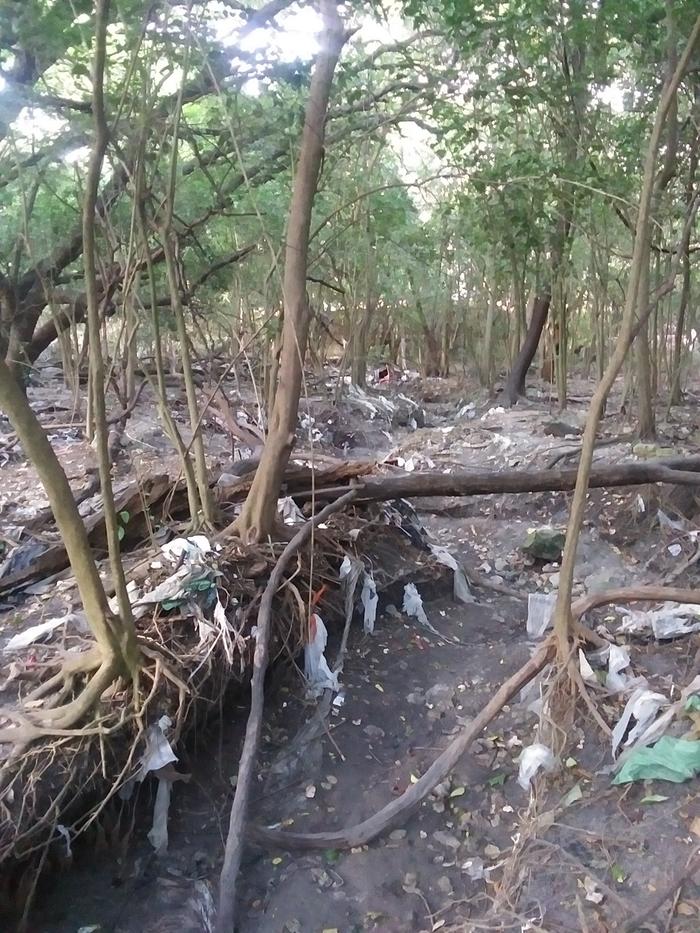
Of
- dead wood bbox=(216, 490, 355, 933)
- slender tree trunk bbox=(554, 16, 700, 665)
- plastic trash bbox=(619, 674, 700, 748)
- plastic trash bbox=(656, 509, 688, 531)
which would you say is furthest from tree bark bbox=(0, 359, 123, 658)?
plastic trash bbox=(656, 509, 688, 531)

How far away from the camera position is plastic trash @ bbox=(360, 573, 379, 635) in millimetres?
5078

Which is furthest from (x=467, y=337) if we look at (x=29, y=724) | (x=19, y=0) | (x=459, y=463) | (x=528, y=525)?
(x=29, y=724)

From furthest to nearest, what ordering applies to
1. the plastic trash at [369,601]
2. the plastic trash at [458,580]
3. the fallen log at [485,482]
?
the plastic trash at [458,580]
the fallen log at [485,482]
the plastic trash at [369,601]

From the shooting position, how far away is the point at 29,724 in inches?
127

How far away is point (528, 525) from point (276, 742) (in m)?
3.34

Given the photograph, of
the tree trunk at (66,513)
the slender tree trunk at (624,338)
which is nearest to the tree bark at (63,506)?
the tree trunk at (66,513)

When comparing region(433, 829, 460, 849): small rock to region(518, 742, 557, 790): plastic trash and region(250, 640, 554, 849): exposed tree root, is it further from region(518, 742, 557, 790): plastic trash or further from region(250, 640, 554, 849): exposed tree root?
region(518, 742, 557, 790): plastic trash

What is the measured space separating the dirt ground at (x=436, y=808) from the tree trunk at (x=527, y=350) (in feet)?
20.4

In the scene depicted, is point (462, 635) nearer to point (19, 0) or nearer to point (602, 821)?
point (602, 821)

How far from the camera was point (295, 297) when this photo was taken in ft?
14.3

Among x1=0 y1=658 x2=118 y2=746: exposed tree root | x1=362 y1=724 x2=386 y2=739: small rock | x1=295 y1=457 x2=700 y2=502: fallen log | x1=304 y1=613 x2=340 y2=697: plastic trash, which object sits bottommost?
x1=362 y1=724 x2=386 y2=739: small rock

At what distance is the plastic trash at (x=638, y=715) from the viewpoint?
11.3 feet

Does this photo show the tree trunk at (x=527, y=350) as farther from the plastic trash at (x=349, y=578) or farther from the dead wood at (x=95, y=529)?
the dead wood at (x=95, y=529)

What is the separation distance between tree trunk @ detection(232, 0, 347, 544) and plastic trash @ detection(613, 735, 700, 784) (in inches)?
97.3
